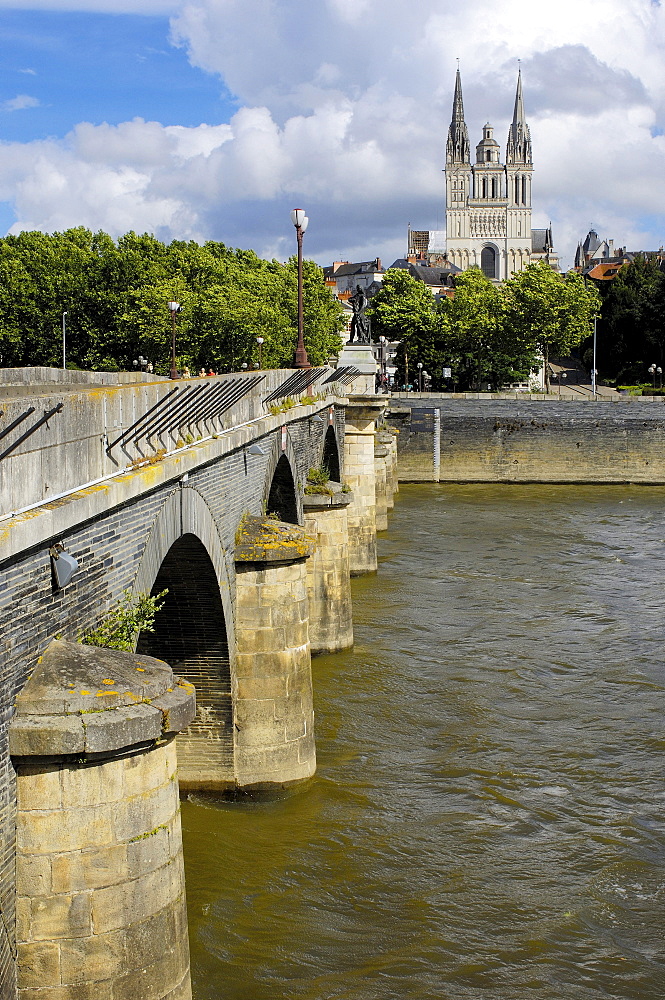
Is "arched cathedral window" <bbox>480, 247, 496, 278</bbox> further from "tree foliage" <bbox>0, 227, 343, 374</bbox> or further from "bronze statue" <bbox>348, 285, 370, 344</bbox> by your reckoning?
"bronze statue" <bbox>348, 285, 370, 344</bbox>

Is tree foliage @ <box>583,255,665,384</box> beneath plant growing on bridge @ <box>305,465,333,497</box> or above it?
above

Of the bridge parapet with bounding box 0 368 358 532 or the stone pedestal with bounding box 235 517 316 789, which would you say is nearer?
the bridge parapet with bounding box 0 368 358 532

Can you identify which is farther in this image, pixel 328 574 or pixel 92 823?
pixel 328 574

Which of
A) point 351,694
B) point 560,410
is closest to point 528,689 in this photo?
point 351,694

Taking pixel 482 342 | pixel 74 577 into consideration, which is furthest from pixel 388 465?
pixel 74 577

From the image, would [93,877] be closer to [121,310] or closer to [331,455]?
[331,455]

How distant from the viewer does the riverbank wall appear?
57875mm

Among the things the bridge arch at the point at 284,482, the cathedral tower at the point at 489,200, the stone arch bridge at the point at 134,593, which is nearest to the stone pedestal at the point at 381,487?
the bridge arch at the point at 284,482

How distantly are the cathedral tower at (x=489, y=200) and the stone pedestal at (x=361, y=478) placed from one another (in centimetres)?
13610

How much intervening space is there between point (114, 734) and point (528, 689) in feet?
47.1

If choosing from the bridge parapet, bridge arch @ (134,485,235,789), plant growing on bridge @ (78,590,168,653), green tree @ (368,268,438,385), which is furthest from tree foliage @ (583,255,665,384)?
plant growing on bridge @ (78,590,168,653)

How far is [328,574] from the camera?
74.6ft

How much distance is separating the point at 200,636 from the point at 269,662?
1273 mm

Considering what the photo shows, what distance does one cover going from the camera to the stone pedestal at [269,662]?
14.8m
